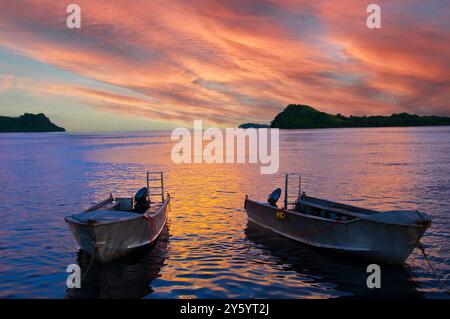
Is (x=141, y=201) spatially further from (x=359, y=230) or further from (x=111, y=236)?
(x=359, y=230)

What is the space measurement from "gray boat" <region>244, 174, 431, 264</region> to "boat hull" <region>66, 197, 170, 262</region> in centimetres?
672

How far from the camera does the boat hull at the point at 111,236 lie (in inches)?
578

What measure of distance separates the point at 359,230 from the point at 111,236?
966 centimetres

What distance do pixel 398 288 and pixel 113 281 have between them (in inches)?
386

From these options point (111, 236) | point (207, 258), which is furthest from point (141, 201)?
point (207, 258)

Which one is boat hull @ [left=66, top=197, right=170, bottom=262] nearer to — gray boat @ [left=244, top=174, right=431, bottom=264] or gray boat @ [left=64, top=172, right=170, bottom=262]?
gray boat @ [left=64, top=172, right=170, bottom=262]

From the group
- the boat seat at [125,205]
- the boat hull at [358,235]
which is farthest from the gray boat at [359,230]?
the boat seat at [125,205]

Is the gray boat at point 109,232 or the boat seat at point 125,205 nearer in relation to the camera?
the gray boat at point 109,232

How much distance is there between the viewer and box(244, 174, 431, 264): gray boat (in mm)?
14117

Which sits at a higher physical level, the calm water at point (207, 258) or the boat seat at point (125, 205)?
the boat seat at point (125, 205)

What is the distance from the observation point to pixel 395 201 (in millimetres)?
29125

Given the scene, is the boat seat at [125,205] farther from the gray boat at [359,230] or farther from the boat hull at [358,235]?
the boat hull at [358,235]

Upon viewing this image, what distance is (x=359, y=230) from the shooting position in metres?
15.2

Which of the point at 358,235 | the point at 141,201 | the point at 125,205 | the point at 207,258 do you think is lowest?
the point at 207,258
